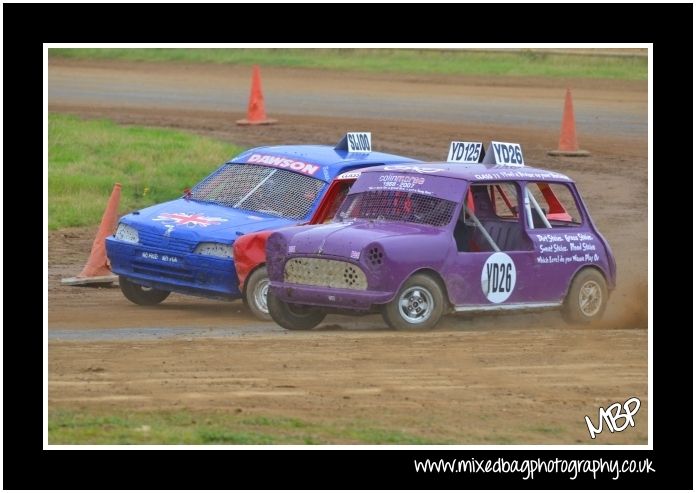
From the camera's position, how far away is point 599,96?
3086 centimetres

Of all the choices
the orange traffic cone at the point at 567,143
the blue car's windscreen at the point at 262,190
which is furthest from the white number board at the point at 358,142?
the orange traffic cone at the point at 567,143

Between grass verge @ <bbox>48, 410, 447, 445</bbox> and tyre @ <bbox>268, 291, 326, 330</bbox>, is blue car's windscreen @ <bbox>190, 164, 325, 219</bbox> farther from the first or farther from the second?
grass verge @ <bbox>48, 410, 447, 445</bbox>

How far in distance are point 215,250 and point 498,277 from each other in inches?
99.5

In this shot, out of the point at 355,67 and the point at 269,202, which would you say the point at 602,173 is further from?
the point at 355,67

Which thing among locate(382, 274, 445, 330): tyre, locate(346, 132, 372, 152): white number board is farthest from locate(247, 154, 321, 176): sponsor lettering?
locate(382, 274, 445, 330): tyre

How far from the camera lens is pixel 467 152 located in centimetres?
1384

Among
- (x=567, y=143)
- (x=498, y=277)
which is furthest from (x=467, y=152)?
(x=567, y=143)

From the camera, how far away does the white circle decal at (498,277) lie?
12438 millimetres

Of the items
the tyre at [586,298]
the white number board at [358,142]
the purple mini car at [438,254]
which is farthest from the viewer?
the white number board at [358,142]

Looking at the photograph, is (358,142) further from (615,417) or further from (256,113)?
(256,113)

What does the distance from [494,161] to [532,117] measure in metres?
14.6

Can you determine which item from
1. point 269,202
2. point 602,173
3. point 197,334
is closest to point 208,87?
point 602,173

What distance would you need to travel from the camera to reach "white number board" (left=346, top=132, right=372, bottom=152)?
14.7 metres

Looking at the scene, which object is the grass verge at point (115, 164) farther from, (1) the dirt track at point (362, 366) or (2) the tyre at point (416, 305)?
(2) the tyre at point (416, 305)
